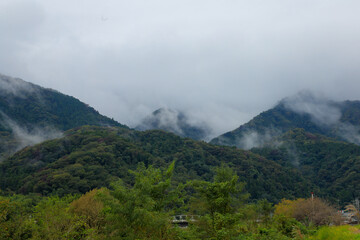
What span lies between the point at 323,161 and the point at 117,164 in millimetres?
116888

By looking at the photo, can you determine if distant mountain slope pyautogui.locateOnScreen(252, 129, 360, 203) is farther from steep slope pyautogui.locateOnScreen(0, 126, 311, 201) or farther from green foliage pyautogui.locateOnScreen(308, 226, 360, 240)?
green foliage pyautogui.locateOnScreen(308, 226, 360, 240)

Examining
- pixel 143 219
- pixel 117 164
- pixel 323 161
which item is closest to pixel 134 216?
pixel 143 219

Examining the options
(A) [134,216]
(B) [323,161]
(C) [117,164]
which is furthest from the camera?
(B) [323,161]

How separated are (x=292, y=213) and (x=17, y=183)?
7869 centimetres

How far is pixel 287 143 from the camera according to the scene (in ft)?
605

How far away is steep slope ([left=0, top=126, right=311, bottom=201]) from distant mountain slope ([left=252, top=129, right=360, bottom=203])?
42.9ft

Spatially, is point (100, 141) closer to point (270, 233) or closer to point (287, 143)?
point (270, 233)

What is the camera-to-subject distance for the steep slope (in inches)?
3154

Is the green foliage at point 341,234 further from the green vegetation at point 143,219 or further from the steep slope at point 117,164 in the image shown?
the steep slope at point 117,164

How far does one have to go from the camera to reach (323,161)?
154 m

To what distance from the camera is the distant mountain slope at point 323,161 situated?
116 m

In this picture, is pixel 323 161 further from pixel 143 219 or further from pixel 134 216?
pixel 134 216

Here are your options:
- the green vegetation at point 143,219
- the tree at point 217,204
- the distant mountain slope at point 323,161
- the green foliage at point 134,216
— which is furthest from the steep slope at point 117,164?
the green foliage at point 134,216

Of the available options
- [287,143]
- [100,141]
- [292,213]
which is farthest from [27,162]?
[287,143]
